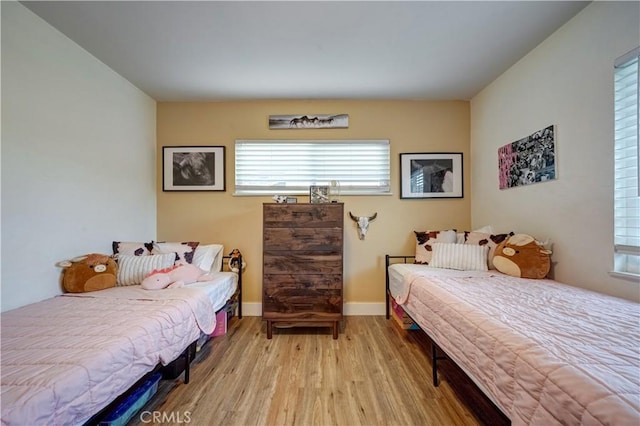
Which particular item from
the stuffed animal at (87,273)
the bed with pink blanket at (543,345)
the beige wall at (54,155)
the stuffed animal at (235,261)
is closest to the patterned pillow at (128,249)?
the beige wall at (54,155)

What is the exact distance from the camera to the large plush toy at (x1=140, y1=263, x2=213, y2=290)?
188cm

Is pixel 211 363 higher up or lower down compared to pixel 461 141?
lower down

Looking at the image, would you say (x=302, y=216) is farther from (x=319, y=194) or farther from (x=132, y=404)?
(x=132, y=404)

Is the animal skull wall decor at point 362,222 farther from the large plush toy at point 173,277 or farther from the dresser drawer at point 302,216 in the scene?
the large plush toy at point 173,277

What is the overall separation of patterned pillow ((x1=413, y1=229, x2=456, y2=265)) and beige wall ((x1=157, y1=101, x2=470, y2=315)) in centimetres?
20

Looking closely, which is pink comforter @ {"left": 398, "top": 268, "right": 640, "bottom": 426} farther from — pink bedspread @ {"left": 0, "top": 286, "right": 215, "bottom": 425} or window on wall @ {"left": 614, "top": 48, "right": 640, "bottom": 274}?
pink bedspread @ {"left": 0, "top": 286, "right": 215, "bottom": 425}

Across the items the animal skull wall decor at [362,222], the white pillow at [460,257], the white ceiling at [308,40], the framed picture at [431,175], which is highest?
the white ceiling at [308,40]

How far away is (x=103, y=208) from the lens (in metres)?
2.16

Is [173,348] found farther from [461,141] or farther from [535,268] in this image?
[461,141]

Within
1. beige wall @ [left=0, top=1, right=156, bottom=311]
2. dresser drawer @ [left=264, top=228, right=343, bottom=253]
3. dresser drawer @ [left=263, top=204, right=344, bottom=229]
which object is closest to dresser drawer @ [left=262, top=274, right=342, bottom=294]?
dresser drawer @ [left=264, top=228, right=343, bottom=253]

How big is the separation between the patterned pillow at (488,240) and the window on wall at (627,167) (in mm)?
754

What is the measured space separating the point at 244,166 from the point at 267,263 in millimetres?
1205

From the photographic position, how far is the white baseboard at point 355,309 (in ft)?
9.09

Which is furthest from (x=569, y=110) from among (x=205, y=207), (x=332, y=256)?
(x=205, y=207)
